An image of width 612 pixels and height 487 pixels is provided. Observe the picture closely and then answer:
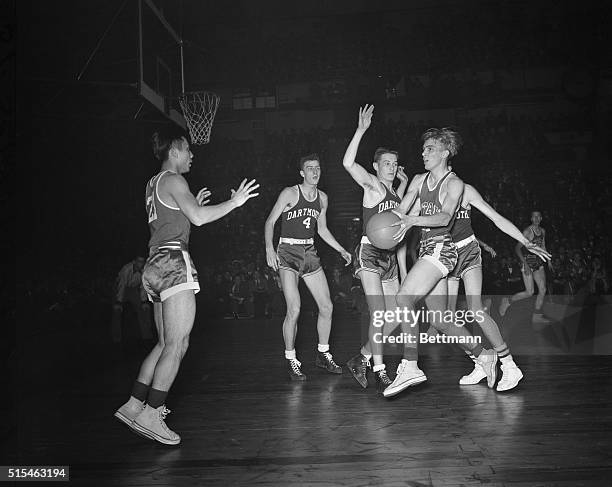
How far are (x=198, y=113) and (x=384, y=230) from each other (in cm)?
675

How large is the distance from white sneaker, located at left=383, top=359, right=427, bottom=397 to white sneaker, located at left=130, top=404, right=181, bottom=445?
5.33ft

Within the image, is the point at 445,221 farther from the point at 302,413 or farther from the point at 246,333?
the point at 246,333

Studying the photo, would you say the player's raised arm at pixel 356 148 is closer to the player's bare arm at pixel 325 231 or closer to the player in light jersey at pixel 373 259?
the player in light jersey at pixel 373 259

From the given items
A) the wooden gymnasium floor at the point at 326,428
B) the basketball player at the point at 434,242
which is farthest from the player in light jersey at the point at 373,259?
the basketball player at the point at 434,242

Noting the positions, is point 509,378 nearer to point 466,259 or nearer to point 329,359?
point 466,259

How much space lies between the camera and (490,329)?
4.79 meters

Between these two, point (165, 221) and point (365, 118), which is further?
point (365, 118)

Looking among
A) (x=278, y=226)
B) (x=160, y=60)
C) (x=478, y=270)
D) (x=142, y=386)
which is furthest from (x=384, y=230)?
(x=278, y=226)

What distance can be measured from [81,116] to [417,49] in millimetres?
13931

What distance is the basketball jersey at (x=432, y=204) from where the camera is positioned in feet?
15.3

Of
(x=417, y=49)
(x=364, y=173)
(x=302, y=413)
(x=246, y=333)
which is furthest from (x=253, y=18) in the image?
(x=302, y=413)

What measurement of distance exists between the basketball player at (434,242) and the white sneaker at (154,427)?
1631mm

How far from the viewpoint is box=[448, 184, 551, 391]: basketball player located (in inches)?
187

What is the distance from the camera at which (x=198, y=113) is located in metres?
10.5
